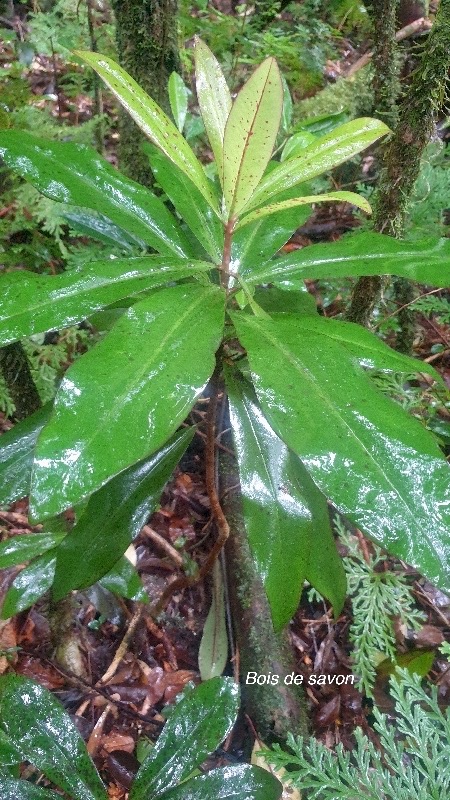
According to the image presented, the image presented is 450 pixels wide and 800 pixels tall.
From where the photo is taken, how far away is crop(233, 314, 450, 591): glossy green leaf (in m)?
0.73

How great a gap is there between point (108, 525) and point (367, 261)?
734mm

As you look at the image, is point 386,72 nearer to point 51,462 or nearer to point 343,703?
point 51,462

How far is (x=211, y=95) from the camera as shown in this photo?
0.95m

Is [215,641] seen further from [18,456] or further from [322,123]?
[322,123]

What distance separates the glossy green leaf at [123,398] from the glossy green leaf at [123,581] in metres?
0.83

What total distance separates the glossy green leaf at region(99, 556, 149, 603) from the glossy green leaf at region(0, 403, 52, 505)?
0.43 m

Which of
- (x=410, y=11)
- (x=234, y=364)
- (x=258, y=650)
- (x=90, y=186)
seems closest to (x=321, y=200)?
(x=234, y=364)

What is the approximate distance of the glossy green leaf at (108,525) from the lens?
1.11 metres

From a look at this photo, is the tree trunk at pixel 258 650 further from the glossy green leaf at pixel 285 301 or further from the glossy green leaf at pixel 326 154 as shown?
the glossy green leaf at pixel 326 154

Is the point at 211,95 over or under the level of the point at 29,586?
over

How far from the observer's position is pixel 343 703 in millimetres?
1766

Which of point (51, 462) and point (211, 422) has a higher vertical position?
point (51, 462)

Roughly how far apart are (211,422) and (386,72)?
4.72 ft

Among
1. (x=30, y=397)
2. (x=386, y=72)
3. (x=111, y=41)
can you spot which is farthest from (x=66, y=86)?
(x=30, y=397)
